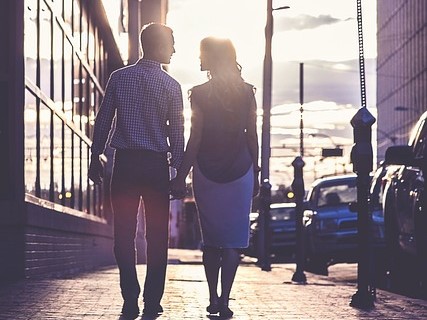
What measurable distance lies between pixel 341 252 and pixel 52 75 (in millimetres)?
6410

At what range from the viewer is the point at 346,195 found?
2188cm

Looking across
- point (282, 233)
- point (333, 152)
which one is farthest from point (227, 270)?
point (282, 233)

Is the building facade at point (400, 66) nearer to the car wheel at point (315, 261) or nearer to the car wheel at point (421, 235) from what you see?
the car wheel at point (315, 261)

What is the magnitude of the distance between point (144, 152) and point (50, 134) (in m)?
8.86

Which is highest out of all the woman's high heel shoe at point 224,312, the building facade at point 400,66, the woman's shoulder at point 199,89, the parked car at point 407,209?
the building facade at point 400,66

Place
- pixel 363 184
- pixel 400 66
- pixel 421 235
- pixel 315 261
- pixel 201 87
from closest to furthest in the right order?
pixel 201 87 < pixel 363 184 < pixel 421 235 < pixel 315 261 < pixel 400 66

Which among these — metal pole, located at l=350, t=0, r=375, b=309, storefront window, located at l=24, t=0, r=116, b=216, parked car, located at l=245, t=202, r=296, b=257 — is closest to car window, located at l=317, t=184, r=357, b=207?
storefront window, located at l=24, t=0, r=116, b=216

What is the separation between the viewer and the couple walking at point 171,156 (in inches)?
319

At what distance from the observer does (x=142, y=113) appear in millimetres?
8195

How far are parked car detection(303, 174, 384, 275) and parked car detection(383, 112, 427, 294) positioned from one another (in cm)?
585

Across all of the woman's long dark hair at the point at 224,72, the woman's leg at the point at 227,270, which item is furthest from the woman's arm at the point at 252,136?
the woman's leg at the point at 227,270

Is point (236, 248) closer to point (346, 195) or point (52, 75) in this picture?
point (52, 75)

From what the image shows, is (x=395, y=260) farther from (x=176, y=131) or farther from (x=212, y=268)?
(x=176, y=131)

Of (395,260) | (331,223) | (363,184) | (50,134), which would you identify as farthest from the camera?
(331,223)
